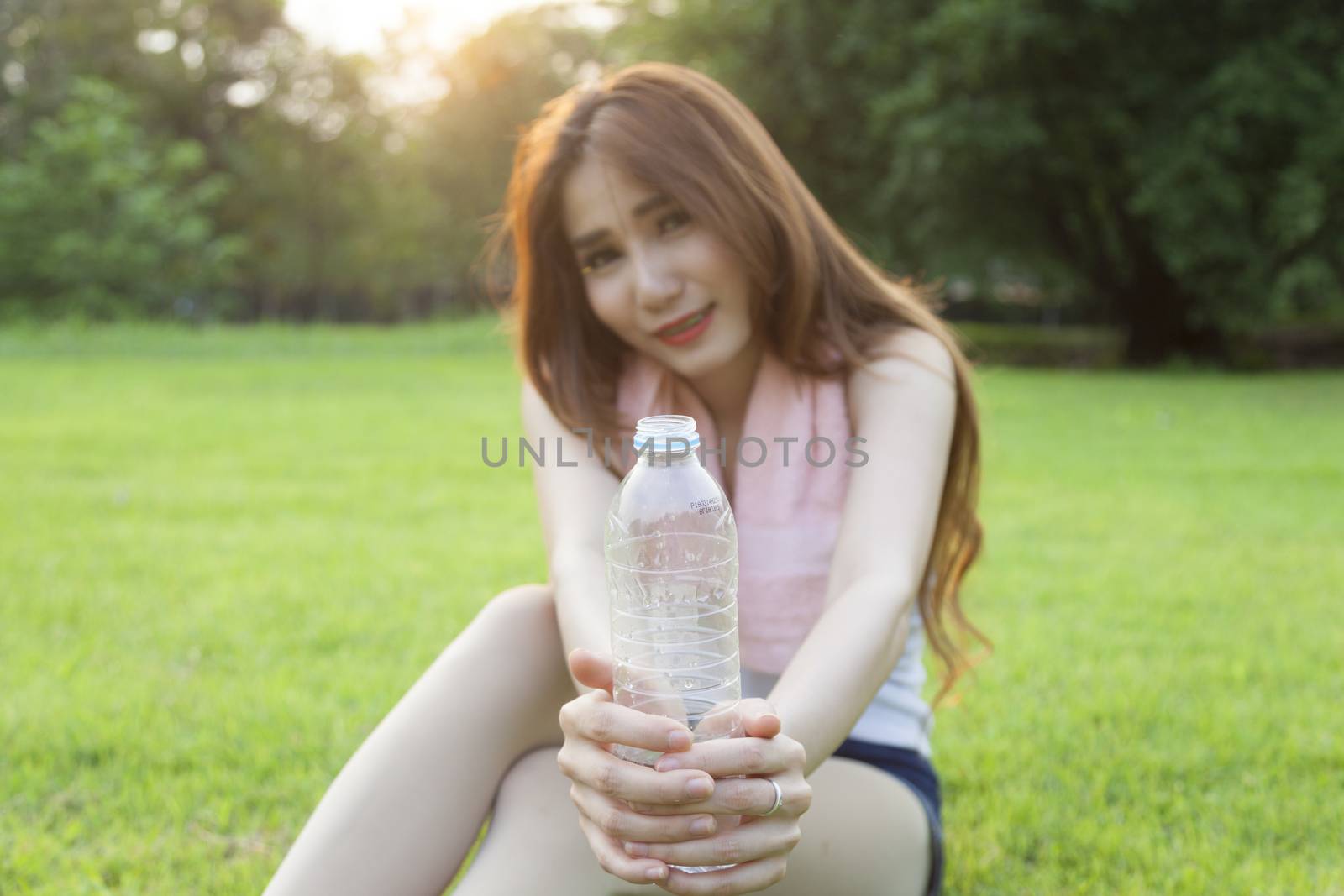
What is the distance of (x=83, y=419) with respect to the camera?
8727 mm

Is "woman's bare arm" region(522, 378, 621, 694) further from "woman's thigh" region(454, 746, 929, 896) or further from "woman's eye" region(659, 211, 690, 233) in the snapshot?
"woman's eye" region(659, 211, 690, 233)

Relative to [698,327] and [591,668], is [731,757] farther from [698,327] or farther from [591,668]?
[698,327]

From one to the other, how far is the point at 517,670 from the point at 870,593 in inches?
26.1

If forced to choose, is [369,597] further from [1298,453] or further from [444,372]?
[444,372]

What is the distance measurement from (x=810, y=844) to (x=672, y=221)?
3.77ft

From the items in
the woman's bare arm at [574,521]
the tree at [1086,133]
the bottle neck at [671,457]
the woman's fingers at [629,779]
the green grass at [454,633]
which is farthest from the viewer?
the tree at [1086,133]

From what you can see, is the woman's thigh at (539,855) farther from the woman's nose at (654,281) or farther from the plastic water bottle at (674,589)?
the woman's nose at (654,281)

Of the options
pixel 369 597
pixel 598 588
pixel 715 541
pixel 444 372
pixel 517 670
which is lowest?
pixel 444 372

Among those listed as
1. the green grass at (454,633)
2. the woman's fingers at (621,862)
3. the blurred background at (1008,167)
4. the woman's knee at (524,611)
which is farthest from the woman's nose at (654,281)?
the blurred background at (1008,167)

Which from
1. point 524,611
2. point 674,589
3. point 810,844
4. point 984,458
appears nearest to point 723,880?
point 810,844

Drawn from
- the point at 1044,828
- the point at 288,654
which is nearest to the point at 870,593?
the point at 1044,828

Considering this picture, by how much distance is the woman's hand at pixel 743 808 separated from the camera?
4.73 feet

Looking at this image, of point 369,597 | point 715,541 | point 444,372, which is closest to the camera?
point 715,541

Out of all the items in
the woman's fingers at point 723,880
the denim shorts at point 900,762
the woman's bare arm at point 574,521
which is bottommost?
the denim shorts at point 900,762
